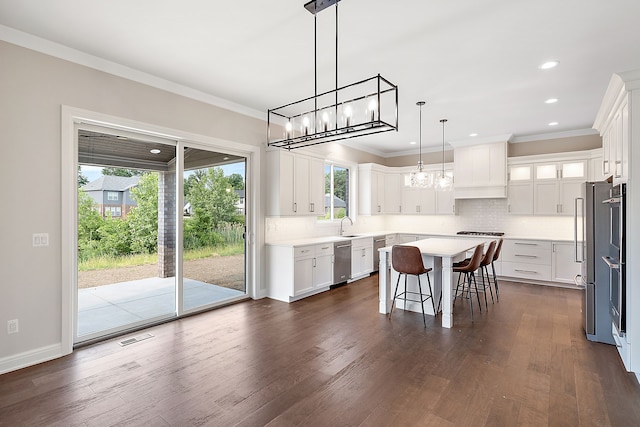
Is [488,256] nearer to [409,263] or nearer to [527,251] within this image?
[409,263]

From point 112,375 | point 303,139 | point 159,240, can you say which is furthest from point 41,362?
point 303,139

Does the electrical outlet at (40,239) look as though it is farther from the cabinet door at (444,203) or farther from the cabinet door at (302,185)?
the cabinet door at (444,203)

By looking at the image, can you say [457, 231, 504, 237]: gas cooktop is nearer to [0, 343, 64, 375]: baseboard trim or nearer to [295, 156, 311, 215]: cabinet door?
[295, 156, 311, 215]: cabinet door

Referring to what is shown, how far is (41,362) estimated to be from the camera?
9.78 ft

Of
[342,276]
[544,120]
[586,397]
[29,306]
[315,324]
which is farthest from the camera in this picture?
[342,276]

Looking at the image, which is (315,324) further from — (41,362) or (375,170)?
(375,170)

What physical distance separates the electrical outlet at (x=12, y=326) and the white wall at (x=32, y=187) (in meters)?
0.03

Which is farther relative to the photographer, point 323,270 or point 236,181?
point 323,270

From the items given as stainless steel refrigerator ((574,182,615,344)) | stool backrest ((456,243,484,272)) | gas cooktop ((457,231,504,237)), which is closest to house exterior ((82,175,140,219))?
stool backrest ((456,243,484,272))

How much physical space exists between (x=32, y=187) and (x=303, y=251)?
322 centimetres

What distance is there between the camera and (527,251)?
6004 mm

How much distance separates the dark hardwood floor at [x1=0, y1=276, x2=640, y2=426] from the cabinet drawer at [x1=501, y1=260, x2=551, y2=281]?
75.7 inches

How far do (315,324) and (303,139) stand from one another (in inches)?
86.4

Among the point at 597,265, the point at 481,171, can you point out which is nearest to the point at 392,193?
the point at 481,171
